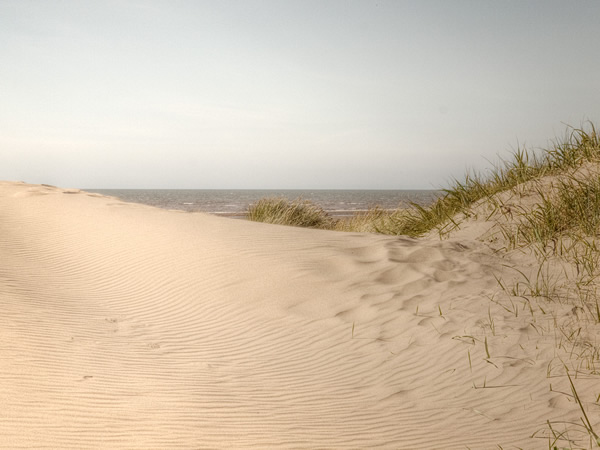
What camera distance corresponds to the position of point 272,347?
16.3 feet

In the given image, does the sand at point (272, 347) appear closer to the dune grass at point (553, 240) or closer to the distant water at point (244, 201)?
the dune grass at point (553, 240)

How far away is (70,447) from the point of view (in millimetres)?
2932

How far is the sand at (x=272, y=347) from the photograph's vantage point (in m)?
3.26

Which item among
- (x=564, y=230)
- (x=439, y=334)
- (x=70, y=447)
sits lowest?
(x=70, y=447)

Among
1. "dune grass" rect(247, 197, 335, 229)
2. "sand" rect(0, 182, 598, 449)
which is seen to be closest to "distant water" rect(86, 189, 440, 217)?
"dune grass" rect(247, 197, 335, 229)

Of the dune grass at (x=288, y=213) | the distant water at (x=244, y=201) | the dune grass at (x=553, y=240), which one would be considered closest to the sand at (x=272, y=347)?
the dune grass at (x=553, y=240)

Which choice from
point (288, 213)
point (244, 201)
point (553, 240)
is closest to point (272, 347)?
point (553, 240)

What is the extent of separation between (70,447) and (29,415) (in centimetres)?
56

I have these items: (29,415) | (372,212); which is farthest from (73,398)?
(372,212)

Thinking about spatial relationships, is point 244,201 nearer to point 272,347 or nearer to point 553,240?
point 553,240

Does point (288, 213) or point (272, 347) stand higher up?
point (288, 213)

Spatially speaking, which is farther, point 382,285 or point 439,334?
point 382,285

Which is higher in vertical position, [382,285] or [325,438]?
[382,285]

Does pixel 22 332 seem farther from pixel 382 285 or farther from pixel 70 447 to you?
pixel 382 285
